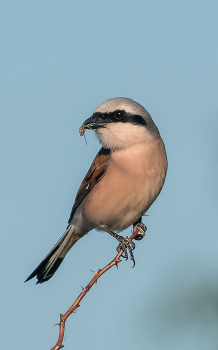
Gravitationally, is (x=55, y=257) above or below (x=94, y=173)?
below

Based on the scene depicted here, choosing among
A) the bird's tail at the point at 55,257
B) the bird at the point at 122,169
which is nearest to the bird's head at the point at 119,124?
the bird at the point at 122,169

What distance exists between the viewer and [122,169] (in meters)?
4.84

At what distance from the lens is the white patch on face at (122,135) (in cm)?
483

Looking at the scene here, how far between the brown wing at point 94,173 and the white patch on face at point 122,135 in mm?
212

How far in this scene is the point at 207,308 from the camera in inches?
155

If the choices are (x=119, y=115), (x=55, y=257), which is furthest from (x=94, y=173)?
(x=55, y=257)

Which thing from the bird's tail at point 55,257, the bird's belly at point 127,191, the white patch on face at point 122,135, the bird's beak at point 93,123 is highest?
the bird's beak at point 93,123

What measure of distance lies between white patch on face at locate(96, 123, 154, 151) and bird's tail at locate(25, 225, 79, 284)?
1.16 m

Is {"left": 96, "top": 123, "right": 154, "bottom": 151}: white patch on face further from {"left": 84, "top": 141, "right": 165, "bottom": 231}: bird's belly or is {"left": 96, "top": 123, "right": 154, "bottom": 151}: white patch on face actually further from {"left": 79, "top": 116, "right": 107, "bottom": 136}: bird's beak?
{"left": 84, "top": 141, "right": 165, "bottom": 231}: bird's belly

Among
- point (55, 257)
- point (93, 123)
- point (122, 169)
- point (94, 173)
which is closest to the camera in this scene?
point (93, 123)

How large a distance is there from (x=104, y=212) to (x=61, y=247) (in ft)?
2.64

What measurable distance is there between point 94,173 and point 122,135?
0.55m

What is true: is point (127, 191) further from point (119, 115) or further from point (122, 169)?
point (119, 115)

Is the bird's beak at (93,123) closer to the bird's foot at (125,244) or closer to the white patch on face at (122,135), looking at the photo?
the white patch on face at (122,135)
